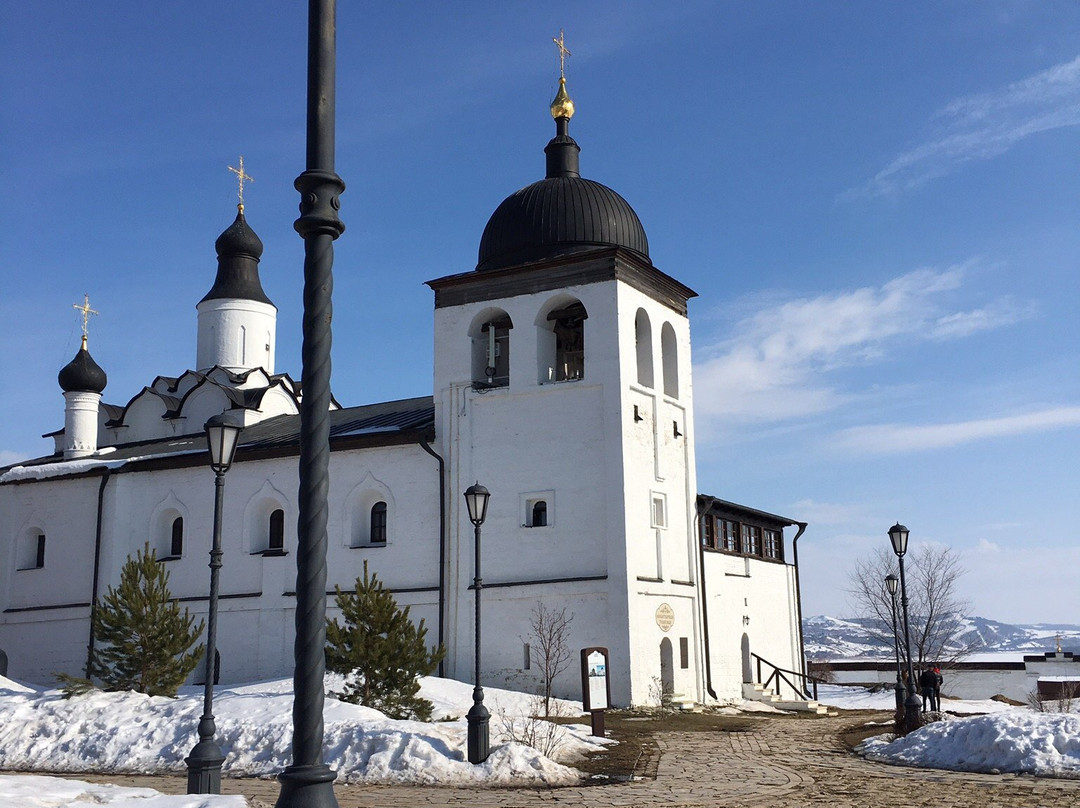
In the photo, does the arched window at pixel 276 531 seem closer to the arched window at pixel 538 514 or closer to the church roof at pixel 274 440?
the church roof at pixel 274 440

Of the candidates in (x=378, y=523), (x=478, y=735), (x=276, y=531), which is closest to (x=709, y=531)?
(x=378, y=523)

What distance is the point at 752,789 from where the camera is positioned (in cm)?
1277

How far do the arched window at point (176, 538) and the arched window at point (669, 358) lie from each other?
45.4 feet

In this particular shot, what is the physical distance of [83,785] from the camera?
11.3 meters

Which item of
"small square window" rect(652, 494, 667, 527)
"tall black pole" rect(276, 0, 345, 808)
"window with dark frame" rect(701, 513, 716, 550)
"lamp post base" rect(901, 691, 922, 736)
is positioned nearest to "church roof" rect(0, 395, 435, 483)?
"small square window" rect(652, 494, 667, 527)

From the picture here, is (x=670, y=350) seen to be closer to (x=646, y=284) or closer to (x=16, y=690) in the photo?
(x=646, y=284)

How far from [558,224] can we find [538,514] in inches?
285

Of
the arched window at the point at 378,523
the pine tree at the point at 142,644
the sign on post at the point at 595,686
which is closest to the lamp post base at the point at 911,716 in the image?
the sign on post at the point at 595,686

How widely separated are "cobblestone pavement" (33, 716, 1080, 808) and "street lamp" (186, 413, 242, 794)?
61 cm

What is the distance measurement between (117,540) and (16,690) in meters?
11.2

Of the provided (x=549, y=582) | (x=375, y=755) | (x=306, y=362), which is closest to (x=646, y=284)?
(x=549, y=582)

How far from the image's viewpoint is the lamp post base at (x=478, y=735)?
13984mm

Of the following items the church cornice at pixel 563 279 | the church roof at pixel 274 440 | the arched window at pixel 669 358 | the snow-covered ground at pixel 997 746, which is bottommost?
the snow-covered ground at pixel 997 746

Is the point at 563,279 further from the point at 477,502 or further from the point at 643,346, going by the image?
the point at 477,502
